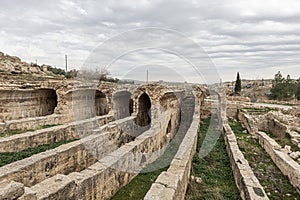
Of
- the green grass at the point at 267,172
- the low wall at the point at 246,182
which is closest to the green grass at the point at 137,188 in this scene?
the low wall at the point at 246,182

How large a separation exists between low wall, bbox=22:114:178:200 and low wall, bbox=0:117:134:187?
3.93 ft

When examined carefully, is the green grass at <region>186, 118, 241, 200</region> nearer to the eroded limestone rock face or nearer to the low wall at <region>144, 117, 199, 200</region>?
the low wall at <region>144, 117, 199, 200</region>

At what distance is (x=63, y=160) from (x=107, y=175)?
1.72m

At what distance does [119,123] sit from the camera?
1150 cm

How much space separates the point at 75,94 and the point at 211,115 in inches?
440

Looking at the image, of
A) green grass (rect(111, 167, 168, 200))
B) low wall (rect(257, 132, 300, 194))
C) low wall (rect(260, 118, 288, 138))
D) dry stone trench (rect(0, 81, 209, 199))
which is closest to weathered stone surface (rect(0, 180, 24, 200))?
dry stone trench (rect(0, 81, 209, 199))

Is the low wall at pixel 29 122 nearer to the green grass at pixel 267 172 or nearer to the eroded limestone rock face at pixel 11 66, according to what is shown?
the green grass at pixel 267 172

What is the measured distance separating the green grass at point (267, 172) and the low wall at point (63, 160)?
5.47m

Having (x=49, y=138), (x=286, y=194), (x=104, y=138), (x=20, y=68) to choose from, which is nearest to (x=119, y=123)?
(x=104, y=138)

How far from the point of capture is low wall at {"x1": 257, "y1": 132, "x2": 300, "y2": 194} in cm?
735

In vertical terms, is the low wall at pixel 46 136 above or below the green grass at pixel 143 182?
above

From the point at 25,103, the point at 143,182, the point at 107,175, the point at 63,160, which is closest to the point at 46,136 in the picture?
the point at 63,160

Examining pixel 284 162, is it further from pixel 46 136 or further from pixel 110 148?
pixel 46 136

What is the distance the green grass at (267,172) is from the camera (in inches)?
276
